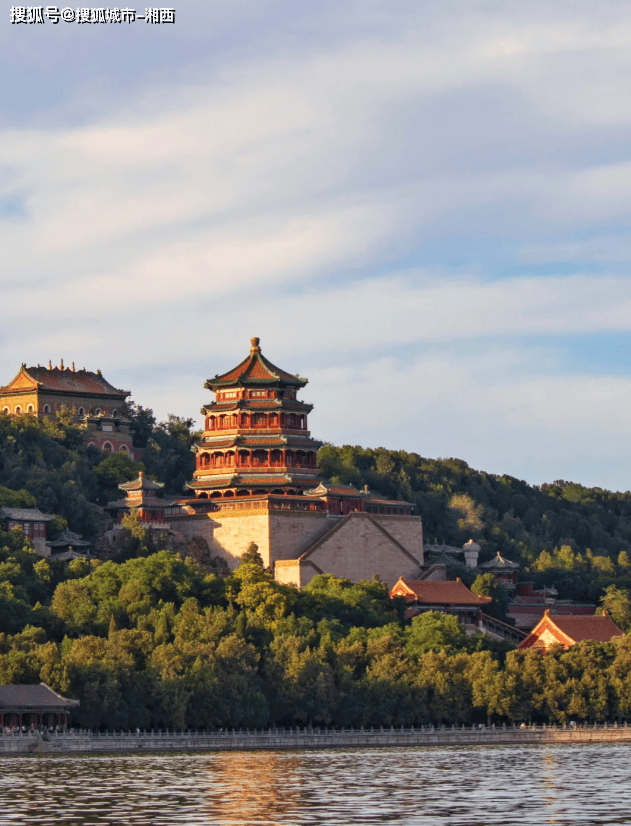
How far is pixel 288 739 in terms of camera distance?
84.3 metres

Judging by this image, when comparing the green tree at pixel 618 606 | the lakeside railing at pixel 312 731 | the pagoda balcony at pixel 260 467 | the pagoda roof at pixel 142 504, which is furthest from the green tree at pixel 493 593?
the pagoda roof at pixel 142 504

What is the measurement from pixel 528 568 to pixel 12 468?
3193cm

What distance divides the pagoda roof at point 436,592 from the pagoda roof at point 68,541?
15.3 m

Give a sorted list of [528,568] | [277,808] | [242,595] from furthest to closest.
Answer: [528,568] < [242,595] < [277,808]

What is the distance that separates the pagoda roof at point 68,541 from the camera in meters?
102

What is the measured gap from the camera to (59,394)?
123812 millimetres

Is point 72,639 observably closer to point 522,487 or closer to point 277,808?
point 277,808

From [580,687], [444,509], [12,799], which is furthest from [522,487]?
[12,799]

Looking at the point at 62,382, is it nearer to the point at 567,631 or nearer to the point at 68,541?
the point at 68,541

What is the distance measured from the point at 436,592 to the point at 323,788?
39.6 meters

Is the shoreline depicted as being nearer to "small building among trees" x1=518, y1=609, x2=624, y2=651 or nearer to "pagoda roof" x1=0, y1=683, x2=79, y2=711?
"pagoda roof" x1=0, y1=683, x2=79, y2=711

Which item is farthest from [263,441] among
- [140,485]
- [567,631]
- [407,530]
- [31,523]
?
[567,631]

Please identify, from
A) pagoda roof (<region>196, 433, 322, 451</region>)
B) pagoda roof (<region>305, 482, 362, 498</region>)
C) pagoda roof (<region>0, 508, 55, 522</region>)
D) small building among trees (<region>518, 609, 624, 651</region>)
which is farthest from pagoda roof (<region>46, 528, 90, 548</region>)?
small building among trees (<region>518, 609, 624, 651</region>)

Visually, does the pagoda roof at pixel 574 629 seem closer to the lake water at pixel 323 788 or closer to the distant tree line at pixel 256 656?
the distant tree line at pixel 256 656
